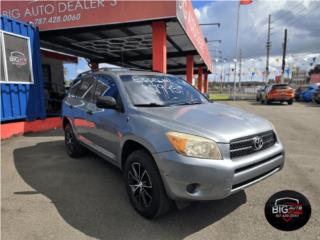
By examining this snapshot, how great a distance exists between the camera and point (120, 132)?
355 centimetres

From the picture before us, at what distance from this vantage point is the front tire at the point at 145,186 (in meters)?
2.92

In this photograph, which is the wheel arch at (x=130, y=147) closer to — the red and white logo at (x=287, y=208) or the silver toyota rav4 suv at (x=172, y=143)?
the silver toyota rav4 suv at (x=172, y=143)

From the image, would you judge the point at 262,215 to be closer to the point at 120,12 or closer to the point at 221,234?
the point at 221,234

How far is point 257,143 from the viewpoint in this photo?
119 inches

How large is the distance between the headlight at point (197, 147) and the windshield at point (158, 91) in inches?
42.3

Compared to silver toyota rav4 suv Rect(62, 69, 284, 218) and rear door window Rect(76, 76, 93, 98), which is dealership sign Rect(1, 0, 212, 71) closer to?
rear door window Rect(76, 76, 93, 98)

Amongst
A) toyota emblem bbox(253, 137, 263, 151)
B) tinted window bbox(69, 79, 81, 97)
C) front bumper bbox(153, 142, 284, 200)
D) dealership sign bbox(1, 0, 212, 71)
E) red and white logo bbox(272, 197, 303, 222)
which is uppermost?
dealership sign bbox(1, 0, 212, 71)

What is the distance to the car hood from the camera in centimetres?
283

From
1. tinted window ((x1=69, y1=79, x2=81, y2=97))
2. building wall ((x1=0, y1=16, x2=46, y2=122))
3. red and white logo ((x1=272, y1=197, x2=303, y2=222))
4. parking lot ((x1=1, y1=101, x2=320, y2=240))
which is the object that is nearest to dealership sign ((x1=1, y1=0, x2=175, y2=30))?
building wall ((x1=0, y1=16, x2=46, y2=122))

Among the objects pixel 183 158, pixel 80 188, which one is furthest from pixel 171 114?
pixel 80 188

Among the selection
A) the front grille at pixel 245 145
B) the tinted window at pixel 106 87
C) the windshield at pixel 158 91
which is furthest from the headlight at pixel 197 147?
the tinted window at pixel 106 87

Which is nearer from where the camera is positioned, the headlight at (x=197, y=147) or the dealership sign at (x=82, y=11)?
the headlight at (x=197, y=147)

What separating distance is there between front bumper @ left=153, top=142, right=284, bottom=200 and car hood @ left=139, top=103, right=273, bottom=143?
0.21 m

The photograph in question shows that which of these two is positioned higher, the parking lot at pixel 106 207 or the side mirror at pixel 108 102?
the side mirror at pixel 108 102
